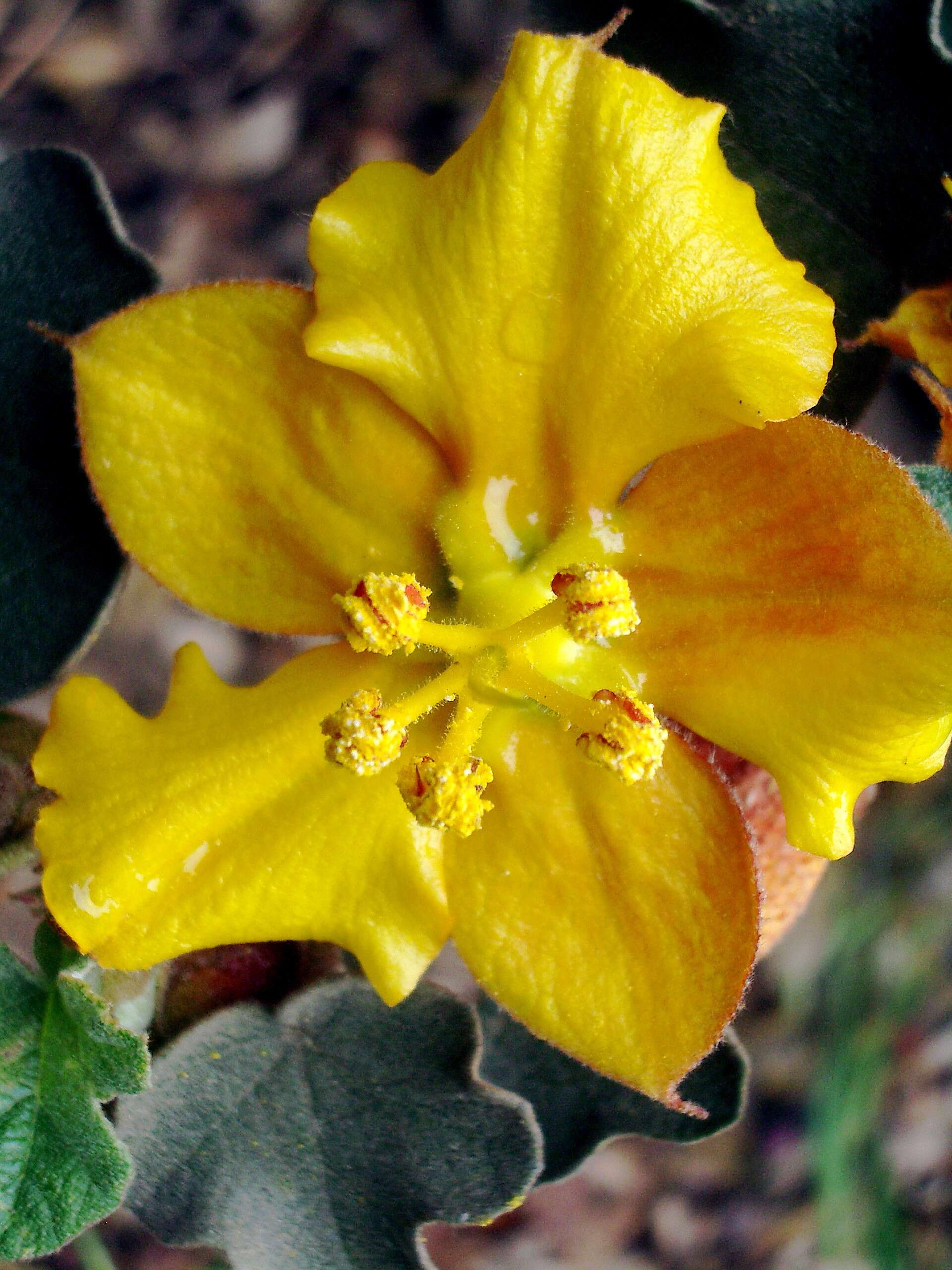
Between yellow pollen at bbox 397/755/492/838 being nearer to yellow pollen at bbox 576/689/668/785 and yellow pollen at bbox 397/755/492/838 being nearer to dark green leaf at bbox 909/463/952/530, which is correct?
yellow pollen at bbox 576/689/668/785

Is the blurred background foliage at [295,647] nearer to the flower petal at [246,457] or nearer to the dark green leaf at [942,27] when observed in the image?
the dark green leaf at [942,27]

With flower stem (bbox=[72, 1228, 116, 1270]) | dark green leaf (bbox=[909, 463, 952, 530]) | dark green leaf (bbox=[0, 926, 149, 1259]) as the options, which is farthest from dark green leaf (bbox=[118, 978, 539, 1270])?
dark green leaf (bbox=[909, 463, 952, 530])

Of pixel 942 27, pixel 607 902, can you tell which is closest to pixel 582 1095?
pixel 607 902

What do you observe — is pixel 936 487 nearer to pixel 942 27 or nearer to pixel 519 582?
pixel 519 582

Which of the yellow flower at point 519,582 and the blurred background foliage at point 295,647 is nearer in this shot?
the yellow flower at point 519,582

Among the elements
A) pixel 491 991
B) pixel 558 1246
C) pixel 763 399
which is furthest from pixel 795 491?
pixel 558 1246

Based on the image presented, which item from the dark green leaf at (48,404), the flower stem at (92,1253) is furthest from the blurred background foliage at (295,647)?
the dark green leaf at (48,404)
